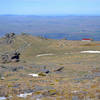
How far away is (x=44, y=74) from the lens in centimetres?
2245

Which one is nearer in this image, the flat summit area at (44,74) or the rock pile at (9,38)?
the flat summit area at (44,74)

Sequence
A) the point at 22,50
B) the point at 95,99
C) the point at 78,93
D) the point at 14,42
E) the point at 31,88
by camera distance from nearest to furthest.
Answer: the point at 95,99, the point at 78,93, the point at 31,88, the point at 22,50, the point at 14,42

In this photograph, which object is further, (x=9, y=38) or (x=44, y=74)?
(x=9, y=38)

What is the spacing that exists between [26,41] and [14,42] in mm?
2827

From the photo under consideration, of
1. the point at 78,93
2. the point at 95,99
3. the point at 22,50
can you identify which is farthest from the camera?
the point at 22,50

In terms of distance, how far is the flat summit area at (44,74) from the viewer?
13.5m

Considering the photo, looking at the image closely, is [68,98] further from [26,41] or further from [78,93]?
[26,41]

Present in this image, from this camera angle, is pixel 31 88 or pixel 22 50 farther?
pixel 22 50

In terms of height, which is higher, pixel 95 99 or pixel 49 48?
pixel 95 99

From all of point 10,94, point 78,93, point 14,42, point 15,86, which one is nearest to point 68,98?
point 78,93

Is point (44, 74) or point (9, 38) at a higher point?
Result: point (44, 74)

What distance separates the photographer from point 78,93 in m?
13.2

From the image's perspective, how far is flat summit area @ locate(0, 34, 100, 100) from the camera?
44.2ft

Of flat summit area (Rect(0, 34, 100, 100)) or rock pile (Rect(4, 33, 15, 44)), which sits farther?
rock pile (Rect(4, 33, 15, 44))
